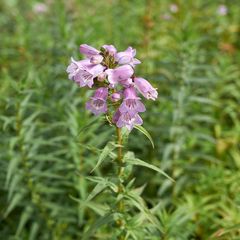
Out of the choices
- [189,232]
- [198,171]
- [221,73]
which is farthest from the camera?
[221,73]

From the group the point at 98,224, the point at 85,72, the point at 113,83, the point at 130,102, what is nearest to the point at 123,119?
the point at 130,102

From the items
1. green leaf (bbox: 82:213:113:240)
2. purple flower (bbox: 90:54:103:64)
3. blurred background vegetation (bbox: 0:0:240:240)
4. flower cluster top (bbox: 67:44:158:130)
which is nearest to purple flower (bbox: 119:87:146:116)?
flower cluster top (bbox: 67:44:158:130)

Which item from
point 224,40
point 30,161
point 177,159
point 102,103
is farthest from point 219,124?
point 102,103

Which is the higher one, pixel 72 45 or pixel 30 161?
pixel 72 45

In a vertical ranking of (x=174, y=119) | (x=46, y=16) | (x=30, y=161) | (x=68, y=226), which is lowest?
(x=68, y=226)

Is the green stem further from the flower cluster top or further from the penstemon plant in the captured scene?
the flower cluster top

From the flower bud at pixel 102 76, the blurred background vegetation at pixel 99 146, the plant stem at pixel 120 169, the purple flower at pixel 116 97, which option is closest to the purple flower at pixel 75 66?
the flower bud at pixel 102 76

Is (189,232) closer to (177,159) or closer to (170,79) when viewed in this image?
(177,159)

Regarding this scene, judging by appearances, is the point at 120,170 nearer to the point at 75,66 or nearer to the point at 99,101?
the point at 99,101
